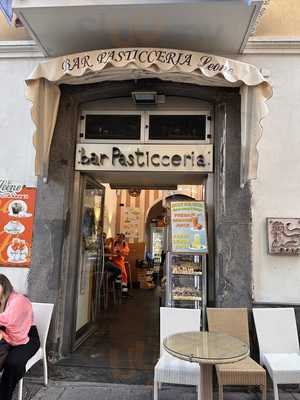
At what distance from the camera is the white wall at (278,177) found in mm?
3689

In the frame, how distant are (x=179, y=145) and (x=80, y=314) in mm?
2494

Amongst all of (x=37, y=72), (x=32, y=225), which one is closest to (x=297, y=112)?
(x=37, y=72)

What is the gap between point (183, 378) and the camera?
271cm

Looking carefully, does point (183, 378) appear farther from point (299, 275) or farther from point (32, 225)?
point (32, 225)

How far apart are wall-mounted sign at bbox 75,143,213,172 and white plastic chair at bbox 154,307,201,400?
1639 millimetres

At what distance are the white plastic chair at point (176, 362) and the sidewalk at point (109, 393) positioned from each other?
0.24m

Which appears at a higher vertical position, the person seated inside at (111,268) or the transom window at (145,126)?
the transom window at (145,126)

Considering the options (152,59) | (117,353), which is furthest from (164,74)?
(117,353)

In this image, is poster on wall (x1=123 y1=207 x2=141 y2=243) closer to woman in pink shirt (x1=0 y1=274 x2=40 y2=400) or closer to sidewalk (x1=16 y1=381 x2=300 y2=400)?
sidewalk (x1=16 y1=381 x2=300 y2=400)

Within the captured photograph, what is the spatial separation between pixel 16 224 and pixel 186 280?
2.06 meters

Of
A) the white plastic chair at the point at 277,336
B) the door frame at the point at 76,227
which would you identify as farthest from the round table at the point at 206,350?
the door frame at the point at 76,227

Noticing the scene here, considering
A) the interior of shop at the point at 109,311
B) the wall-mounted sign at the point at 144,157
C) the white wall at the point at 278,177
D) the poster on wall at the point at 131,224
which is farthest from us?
the poster on wall at the point at 131,224

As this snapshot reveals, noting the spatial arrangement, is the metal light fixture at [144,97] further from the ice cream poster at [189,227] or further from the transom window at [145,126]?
the ice cream poster at [189,227]

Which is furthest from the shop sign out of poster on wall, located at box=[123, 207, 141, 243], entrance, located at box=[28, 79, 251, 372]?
poster on wall, located at box=[123, 207, 141, 243]
